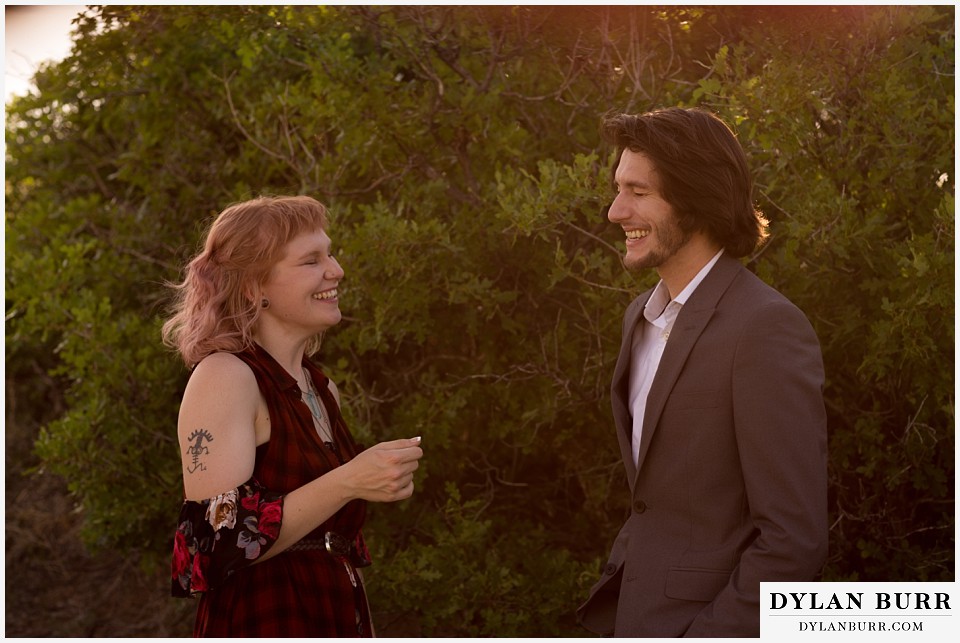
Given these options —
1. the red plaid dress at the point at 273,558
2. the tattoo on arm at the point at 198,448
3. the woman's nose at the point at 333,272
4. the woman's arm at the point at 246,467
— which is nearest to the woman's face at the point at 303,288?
the woman's nose at the point at 333,272

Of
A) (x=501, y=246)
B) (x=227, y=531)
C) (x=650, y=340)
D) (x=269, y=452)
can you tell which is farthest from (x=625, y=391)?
(x=501, y=246)

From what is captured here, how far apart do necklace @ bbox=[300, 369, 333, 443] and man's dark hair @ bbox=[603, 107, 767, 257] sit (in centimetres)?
129

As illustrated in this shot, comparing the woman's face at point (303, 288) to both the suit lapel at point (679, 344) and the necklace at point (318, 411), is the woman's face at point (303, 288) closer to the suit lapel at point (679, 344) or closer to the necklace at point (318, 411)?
the necklace at point (318, 411)

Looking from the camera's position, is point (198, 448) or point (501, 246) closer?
point (198, 448)

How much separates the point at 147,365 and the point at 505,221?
2.42 m

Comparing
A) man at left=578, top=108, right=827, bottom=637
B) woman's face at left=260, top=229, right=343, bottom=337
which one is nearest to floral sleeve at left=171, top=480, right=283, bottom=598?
woman's face at left=260, top=229, right=343, bottom=337

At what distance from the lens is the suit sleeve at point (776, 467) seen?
2582 millimetres

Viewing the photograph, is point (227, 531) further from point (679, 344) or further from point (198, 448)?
point (679, 344)

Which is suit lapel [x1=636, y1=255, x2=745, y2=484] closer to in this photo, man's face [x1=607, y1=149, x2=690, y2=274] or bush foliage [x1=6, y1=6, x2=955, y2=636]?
man's face [x1=607, y1=149, x2=690, y2=274]

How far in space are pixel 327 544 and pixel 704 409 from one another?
120cm

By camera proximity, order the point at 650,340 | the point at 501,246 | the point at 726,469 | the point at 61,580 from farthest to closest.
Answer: the point at 61,580
the point at 501,246
the point at 650,340
the point at 726,469

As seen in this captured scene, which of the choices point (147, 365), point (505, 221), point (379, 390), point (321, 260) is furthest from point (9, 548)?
point (321, 260)

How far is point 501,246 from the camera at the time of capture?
16.2 feet

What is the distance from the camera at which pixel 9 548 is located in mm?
7863
